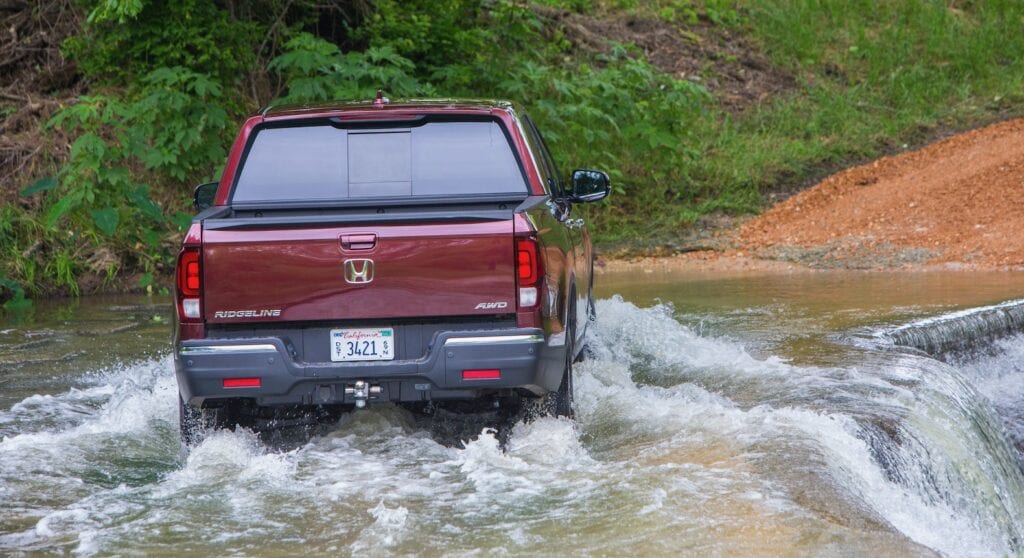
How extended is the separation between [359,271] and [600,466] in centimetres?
140

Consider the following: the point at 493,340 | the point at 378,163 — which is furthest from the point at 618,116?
the point at 493,340

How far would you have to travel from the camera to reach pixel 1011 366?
9.95 meters

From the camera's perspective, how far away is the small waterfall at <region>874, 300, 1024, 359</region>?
30.3 ft

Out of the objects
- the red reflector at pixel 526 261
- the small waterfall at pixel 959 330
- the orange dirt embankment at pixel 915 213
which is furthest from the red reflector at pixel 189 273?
the orange dirt embankment at pixel 915 213

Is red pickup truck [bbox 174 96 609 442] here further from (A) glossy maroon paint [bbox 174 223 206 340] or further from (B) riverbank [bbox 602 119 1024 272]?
(B) riverbank [bbox 602 119 1024 272]

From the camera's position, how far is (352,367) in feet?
18.2

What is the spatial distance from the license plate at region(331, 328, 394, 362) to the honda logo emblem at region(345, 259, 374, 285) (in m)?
0.23

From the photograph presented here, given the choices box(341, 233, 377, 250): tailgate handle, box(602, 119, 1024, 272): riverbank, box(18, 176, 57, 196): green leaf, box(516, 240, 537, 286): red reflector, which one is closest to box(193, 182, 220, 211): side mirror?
box(341, 233, 377, 250): tailgate handle

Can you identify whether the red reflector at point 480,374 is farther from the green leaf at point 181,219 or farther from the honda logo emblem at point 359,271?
the green leaf at point 181,219

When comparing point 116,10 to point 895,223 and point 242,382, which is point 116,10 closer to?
point 242,382

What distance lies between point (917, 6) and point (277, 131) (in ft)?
68.9

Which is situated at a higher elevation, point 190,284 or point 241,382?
point 190,284

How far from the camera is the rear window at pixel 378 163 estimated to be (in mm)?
6117

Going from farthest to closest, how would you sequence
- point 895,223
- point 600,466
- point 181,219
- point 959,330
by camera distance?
point 895,223, point 181,219, point 959,330, point 600,466
